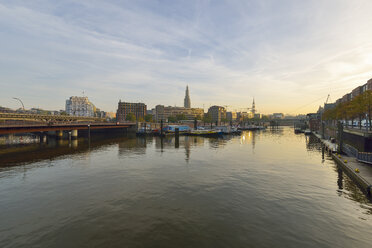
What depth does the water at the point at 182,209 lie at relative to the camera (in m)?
12.6

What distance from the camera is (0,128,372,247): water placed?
12578mm

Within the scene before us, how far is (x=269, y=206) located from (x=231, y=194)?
4.24m

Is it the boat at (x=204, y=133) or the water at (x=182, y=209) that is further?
the boat at (x=204, y=133)

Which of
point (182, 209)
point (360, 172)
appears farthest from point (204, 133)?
point (182, 209)

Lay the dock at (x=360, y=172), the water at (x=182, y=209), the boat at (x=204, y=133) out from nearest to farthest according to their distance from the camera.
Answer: the water at (x=182, y=209)
the dock at (x=360, y=172)
the boat at (x=204, y=133)

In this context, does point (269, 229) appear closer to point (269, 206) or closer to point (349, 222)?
→ point (269, 206)

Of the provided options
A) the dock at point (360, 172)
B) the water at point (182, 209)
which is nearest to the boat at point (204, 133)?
the dock at point (360, 172)

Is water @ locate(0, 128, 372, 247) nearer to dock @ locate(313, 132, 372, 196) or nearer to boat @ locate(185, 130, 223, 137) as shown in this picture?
dock @ locate(313, 132, 372, 196)

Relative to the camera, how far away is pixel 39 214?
15906 mm

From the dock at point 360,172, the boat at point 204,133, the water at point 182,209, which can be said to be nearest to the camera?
the water at point 182,209

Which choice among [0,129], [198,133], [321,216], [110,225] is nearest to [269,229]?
[321,216]

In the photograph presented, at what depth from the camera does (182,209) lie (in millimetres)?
16953

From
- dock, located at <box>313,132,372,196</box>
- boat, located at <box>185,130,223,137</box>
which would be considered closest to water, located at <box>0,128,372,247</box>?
dock, located at <box>313,132,372,196</box>

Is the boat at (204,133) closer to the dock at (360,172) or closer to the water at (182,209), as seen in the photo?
the dock at (360,172)
